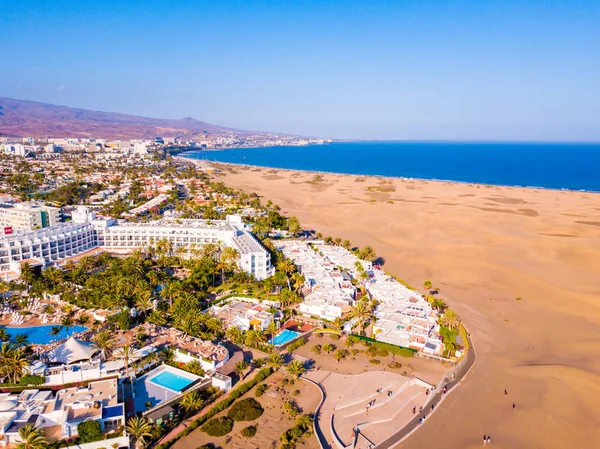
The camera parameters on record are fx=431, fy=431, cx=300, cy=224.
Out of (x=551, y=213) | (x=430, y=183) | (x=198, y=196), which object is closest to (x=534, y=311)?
(x=551, y=213)

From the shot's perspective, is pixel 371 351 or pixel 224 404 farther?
pixel 371 351

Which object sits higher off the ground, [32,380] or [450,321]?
[450,321]

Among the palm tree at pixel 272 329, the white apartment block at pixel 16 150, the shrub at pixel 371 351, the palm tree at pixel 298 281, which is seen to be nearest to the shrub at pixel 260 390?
the palm tree at pixel 272 329

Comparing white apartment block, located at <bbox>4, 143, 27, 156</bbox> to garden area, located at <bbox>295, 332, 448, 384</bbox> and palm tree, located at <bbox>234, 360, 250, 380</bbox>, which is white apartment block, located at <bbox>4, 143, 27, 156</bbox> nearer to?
palm tree, located at <bbox>234, 360, 250, 380</bbox>

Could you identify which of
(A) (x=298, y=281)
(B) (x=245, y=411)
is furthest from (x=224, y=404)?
(A) (x=298, y=281)

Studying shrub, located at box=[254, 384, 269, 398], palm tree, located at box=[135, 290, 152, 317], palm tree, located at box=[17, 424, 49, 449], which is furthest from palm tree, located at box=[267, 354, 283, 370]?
palm tree, located at box=[17, 424, 49, 449]

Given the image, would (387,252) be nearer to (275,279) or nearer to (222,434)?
(275,279)

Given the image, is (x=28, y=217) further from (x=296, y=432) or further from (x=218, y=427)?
(x=296, y=432)

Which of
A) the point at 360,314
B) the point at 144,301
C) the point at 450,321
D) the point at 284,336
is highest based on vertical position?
the point at 360,314
